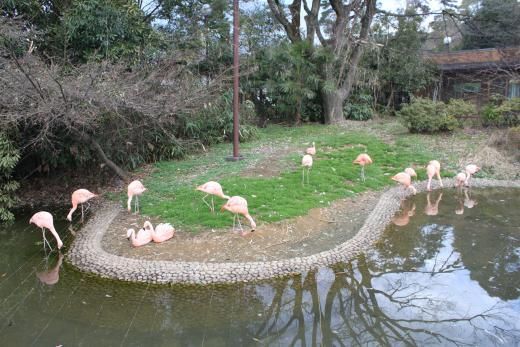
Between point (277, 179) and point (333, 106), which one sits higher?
point (333, 106)

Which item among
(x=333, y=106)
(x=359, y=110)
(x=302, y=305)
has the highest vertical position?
(x=333, y=106)

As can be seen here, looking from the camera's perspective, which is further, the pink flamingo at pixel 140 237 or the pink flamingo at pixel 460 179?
the pink flamingo at pixel 460 179

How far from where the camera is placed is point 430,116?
36.1ft

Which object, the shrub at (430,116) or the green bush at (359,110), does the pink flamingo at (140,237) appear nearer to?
the shrub at (430,116)

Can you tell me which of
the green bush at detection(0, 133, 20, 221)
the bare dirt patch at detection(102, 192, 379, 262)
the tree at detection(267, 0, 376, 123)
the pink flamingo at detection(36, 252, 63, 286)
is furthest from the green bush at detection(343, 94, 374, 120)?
the pink flamingo at detection(36, 252, 63, 286)

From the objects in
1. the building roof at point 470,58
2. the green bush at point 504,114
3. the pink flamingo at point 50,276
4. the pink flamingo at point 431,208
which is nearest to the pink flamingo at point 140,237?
the pink flamingo at point 50,276

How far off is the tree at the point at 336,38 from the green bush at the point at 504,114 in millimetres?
4418

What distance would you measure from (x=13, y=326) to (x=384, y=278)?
367 cm

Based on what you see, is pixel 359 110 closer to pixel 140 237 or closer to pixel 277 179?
pixel 277 179

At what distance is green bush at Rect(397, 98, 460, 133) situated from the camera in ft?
35.8

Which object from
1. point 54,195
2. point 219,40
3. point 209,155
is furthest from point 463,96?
point 54,195

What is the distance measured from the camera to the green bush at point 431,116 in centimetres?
1092

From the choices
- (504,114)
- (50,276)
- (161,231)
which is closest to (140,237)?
(161,231)

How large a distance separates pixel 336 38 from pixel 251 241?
33.5 feet
